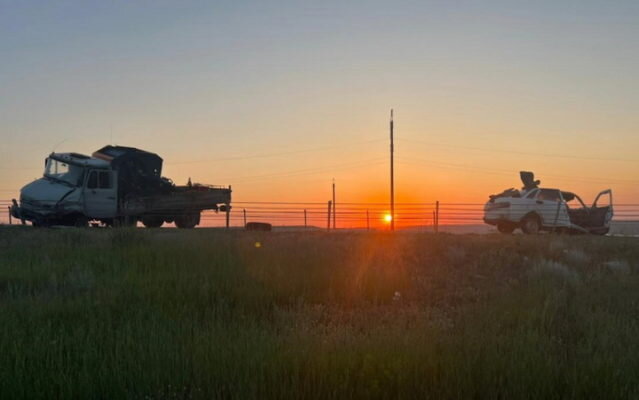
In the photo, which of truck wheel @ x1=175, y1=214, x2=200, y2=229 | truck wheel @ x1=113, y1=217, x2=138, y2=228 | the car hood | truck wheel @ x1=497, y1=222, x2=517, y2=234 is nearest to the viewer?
the car hood

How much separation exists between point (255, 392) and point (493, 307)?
151 inches

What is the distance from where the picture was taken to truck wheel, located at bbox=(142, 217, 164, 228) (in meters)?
24.2

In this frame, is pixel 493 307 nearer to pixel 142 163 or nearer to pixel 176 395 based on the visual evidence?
pixel 176 395

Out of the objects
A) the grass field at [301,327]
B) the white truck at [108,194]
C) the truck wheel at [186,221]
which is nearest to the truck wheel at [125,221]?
the white truck at [108,194]

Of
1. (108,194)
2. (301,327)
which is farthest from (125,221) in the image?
(301,327)

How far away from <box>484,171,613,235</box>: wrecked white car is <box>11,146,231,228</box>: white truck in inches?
539

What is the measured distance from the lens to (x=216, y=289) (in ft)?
22.7

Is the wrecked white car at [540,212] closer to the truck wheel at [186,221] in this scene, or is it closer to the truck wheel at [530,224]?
the truck wheel at [530,224]

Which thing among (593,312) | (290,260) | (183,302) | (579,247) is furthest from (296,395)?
(579,247)

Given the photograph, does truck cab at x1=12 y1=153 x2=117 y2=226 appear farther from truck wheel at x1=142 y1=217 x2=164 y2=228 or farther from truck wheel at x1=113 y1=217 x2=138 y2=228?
truck wheel at x1=142 y1=217 x2=164 y2=228

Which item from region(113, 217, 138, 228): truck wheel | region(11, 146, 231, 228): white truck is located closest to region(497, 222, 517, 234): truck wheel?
region(11, 146, 231, 228): white truck

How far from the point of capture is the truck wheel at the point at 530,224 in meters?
21.9

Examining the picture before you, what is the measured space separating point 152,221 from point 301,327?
2076 cm

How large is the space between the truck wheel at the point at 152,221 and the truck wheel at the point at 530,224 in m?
16.0
